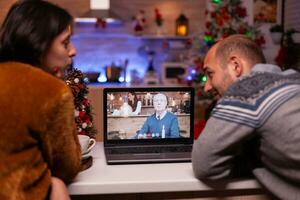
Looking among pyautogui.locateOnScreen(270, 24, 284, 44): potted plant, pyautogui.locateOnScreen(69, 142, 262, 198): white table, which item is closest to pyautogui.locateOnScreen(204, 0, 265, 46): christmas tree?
pyautogui.locateOnScreen(270, 24, 284, 44): potted plant

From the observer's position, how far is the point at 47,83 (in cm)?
103

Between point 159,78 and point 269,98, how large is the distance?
4.54 metres

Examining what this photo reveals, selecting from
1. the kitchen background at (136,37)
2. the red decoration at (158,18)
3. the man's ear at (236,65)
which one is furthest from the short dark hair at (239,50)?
the red decoration at (158,18)

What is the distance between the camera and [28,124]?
3.31ft

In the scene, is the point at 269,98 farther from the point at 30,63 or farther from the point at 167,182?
the point at 30,63

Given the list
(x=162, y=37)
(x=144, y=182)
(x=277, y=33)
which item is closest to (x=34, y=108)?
(x=144, y=182)

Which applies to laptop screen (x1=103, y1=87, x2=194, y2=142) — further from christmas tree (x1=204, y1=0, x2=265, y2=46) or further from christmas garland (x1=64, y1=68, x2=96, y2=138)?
christmas tree (x1=204, y1=0, x2=265, y2=46)

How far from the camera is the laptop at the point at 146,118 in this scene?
162cm

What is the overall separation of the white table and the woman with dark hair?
0.07 m

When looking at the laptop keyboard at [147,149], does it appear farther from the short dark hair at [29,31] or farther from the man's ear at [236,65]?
the short dark hair at [29,31]

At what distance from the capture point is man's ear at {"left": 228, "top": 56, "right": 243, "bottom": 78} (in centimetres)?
132

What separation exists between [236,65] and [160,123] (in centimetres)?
43

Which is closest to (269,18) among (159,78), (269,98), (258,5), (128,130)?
(258,5)

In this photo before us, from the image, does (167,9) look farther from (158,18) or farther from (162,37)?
(162,37)
